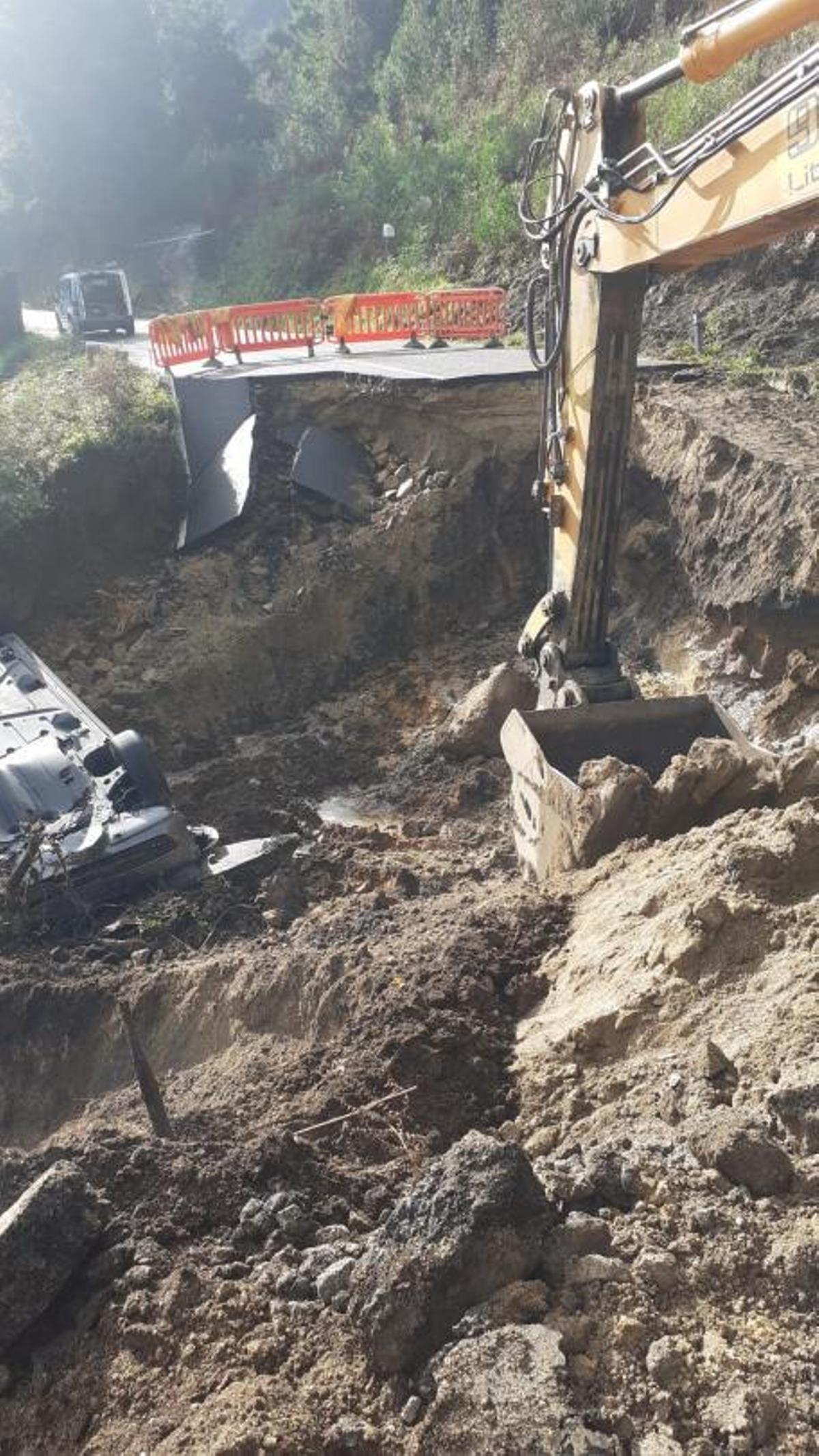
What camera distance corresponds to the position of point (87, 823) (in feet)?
23.6

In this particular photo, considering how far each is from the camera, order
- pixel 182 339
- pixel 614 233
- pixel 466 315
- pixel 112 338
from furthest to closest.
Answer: pixel 112 338 < pixel 466 315 < pixel 182 339 < pixel 614 233

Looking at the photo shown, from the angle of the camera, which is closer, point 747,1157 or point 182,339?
point 747,1157

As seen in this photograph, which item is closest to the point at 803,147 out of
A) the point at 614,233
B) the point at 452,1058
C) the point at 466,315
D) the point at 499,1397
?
the point at 614,233

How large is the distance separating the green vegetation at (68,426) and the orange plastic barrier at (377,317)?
359 cm

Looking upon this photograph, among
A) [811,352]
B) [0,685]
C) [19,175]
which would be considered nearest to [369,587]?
[0,685]

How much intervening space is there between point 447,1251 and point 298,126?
33.7 meters

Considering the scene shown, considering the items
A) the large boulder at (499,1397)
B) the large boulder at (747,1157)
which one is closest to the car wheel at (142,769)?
the large boulder at (747,1157)

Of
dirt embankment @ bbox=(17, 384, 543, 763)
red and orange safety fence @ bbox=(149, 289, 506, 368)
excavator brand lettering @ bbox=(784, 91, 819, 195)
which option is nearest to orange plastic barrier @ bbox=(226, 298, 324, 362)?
red and orange safety fence @ bbox=(149, 289, 506, 368)

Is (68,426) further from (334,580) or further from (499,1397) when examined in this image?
(499,1397)

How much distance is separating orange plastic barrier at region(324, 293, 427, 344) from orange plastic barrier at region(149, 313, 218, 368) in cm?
185

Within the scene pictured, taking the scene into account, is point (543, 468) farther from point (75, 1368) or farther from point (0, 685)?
point (75, 1368)

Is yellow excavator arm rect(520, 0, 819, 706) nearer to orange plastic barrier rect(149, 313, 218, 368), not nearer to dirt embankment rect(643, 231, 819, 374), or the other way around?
dirt embankment rect(643, 231, 819, 374)

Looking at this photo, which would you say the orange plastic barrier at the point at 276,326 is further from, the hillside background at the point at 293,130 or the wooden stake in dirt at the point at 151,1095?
the wooden stake in dirt at the point at 151,1095

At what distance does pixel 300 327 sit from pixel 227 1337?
14.8m
